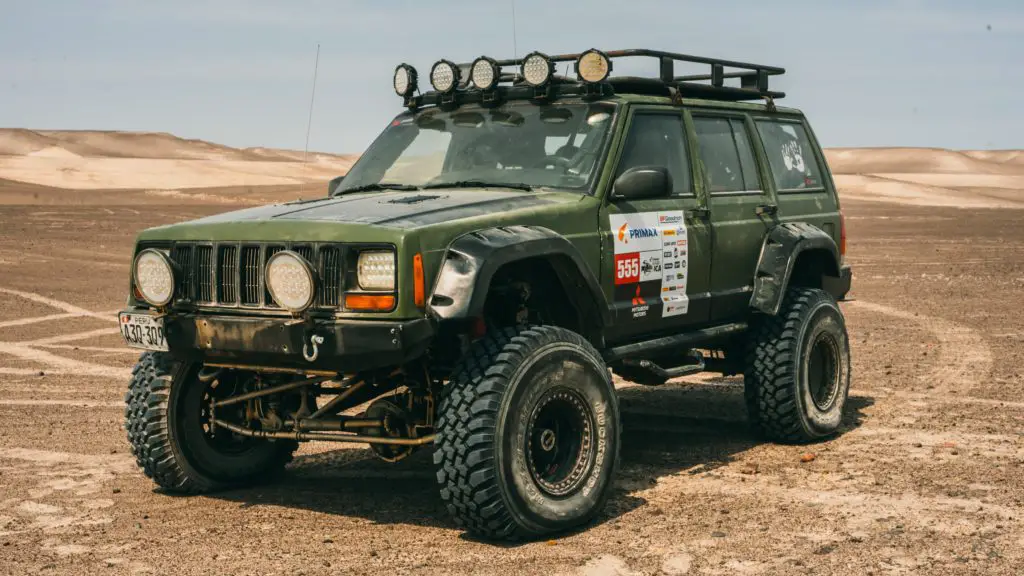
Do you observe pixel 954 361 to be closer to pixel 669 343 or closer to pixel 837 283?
pixel 837 283

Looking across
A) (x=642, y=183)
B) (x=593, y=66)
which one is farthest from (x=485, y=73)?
(x=642, y=183)

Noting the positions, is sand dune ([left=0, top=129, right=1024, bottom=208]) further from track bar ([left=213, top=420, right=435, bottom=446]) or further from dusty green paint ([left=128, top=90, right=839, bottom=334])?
track bar ([left=213, top=420, right=435, bottom=446])

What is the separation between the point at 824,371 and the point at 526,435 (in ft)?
11.4

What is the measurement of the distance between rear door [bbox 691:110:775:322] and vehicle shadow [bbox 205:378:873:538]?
0.89 m

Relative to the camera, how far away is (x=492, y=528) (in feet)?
19.1

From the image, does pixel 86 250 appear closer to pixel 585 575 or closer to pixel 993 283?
pixel 993 283

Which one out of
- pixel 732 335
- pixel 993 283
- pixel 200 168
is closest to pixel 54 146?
pixel 200 168

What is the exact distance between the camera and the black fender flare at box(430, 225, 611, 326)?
567cm

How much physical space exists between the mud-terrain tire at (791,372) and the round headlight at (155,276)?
12.4 feet

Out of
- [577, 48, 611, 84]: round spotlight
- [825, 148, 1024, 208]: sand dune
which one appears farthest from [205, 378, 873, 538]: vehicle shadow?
[825, 148, 1024, 208]: sand dune

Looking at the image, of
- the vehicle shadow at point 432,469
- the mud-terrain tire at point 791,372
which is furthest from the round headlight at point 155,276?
the mud-terrain tire at point 791,372

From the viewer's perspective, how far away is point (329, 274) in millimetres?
5840

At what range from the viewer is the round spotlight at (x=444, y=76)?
7.65 metres

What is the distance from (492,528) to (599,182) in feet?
6.70
